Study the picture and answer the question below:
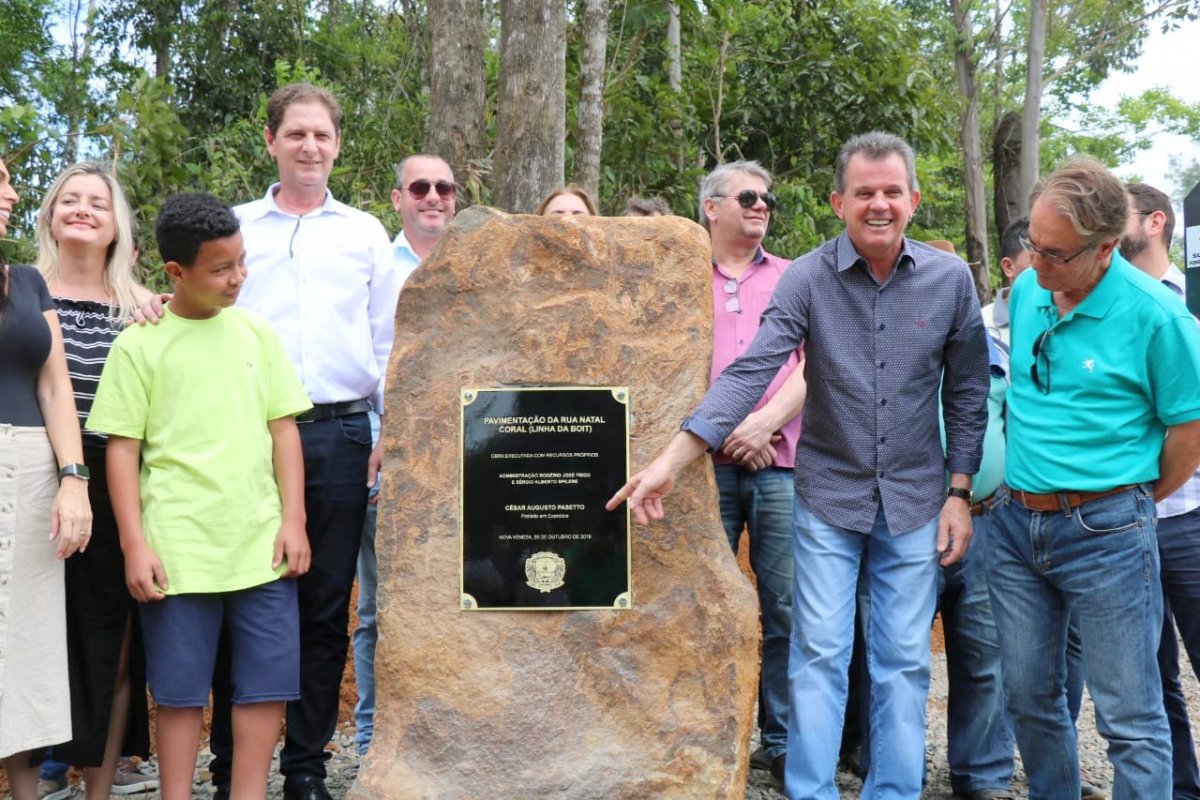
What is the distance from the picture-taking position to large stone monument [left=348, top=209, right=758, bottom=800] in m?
3.33

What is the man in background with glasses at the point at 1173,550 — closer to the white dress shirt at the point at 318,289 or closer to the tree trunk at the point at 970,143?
the white dress shirt at the point at 318,289

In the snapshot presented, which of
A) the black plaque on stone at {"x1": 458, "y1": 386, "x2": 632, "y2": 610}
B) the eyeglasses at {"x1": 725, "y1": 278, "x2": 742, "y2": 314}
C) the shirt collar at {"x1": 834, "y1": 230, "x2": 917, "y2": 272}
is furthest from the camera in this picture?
the eyeglasses at {"x1": 725, "y1": 278, "x2": 742, "y2": 314}

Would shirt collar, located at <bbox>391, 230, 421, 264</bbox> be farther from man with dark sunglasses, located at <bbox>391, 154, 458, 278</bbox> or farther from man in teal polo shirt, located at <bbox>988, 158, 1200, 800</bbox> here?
man in teal polo shirt, located at <bbox>988, 158, 1200, 800</bbox>

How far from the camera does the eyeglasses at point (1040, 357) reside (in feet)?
11.0

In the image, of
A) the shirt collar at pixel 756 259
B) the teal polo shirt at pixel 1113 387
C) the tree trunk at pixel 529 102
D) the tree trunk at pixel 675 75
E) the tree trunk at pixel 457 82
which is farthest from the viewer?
the tree trunk at pixel 675 75

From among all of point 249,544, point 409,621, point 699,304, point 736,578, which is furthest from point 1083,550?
point 249,544

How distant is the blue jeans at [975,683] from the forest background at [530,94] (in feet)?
10.7

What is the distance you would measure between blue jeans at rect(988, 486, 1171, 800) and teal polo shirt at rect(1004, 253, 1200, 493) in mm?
110

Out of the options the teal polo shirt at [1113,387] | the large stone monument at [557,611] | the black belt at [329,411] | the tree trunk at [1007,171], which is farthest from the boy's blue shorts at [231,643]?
the tree trunk at [1007,171]

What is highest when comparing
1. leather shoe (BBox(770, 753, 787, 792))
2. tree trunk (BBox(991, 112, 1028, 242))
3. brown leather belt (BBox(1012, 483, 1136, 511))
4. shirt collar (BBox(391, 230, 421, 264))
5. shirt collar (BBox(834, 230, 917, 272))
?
tree trunk (BBox(991, 112, 1028, 242))

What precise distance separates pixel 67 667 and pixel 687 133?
8822 mm

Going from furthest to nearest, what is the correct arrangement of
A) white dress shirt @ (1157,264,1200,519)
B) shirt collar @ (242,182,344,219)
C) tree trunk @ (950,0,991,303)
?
tree trunk @ (950,0,991,303), shirt collar @ (242,182,344,219), white dress shirt @ (1157,264,1200,519)

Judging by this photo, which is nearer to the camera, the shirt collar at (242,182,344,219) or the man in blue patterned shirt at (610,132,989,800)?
the man in blue patterned shirt at (610,132,989,800)

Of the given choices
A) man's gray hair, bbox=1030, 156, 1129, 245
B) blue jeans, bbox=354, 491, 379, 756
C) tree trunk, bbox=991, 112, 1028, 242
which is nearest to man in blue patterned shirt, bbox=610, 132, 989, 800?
man's gray hair, bbox=1030, 156, 1129, 245
